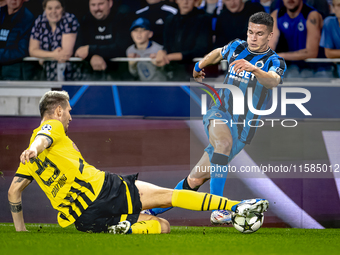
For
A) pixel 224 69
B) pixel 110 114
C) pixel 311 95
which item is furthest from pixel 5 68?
pixel 311 95

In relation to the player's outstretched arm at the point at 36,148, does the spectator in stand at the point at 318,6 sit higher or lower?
higher

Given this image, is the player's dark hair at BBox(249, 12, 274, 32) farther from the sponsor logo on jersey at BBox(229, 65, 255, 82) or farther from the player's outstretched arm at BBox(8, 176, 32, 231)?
the player's outstretched arm at BBox(8, 176, 32, 231)

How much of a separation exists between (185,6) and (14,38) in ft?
7.33

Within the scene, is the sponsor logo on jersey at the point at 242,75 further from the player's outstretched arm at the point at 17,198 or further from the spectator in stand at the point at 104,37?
the player's outstretched arm at the point at 17,198

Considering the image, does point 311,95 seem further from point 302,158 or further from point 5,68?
point 5,68

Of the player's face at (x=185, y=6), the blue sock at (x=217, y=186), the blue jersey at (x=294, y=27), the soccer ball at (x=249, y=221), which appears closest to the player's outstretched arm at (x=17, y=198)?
the soccer ball at (x=249, y=221)

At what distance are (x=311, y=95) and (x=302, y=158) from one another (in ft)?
2.25

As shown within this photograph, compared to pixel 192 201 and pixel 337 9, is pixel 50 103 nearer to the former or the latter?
pixel 192 201

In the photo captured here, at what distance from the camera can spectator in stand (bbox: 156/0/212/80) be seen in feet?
16.3

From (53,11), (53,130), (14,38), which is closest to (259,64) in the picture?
(53,130)

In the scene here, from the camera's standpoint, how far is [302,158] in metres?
4.08

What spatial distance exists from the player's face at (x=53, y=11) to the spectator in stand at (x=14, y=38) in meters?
0.22

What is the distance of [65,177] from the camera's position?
2.90 meters

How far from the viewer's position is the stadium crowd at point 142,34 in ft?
16.1
